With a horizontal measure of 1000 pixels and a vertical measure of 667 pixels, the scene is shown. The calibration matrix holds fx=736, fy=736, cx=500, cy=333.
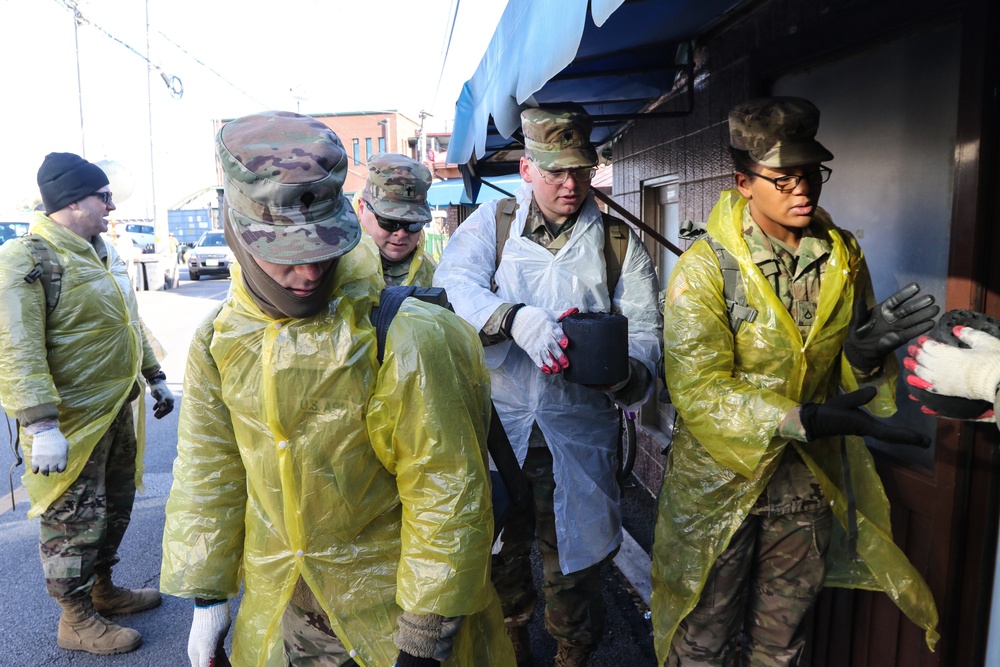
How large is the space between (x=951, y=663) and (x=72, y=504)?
360 centimetres

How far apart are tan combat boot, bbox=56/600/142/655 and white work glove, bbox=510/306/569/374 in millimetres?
2529

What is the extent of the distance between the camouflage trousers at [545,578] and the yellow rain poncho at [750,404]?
525 mm

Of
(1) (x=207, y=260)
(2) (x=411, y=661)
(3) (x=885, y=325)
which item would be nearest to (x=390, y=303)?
(2) (x=411, y=661)

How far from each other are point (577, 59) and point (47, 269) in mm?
2595

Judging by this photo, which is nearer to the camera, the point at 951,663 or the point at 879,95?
the point at 951,663

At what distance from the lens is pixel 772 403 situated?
6.65 feet

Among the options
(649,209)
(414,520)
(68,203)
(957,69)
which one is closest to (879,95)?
(957,69)

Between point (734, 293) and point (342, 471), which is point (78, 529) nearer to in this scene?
point (342, 471)

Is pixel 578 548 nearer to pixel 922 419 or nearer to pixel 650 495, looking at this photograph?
pixel 922 419

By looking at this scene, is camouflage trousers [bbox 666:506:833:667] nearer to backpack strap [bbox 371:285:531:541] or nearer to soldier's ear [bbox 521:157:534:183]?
backpack strap [bbox 371:285:531:541]

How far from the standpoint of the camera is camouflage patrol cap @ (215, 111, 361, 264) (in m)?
1.47

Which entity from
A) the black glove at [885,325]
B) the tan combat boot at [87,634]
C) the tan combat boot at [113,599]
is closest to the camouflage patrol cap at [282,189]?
the black glove at [885,325]

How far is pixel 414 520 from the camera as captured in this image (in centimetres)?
160

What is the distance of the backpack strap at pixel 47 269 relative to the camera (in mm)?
3318
